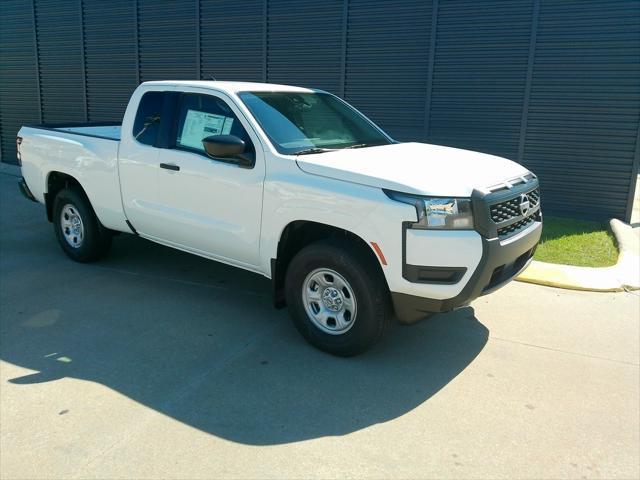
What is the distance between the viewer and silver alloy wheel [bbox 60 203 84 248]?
6.36 metres

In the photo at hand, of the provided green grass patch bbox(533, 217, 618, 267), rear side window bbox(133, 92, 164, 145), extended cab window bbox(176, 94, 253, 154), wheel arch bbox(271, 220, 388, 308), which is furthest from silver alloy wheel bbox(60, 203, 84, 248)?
green grass patch bbox(533, 217, 618, 267)

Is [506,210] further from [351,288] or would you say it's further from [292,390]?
[292,390]

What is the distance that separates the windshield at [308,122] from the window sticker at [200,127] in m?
0.28

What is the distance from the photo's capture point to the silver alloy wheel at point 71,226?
20.9 ft

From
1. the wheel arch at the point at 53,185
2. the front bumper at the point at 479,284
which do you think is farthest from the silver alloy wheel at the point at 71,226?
the front bumper at the point at 479,284

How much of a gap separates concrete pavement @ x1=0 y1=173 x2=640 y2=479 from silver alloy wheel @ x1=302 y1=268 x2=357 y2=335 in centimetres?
27

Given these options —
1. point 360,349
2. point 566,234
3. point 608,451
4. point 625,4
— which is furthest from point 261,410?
point 625,4

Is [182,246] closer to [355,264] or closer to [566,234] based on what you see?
[355,264]

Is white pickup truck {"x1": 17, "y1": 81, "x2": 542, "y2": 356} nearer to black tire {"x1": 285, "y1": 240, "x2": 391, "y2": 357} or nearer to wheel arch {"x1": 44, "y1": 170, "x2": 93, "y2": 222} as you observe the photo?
black tire {"x1": 285, "y1": 240, "x2": 391, "y2": 357}

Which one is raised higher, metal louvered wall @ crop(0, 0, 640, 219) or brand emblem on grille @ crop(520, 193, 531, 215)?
metal louvered wall @ crop(0, 0, 640, 219)

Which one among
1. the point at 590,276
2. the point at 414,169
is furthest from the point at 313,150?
the point at 590,276

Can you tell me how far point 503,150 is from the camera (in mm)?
9242

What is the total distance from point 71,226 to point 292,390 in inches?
155

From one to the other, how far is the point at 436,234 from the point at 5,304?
394 cm
